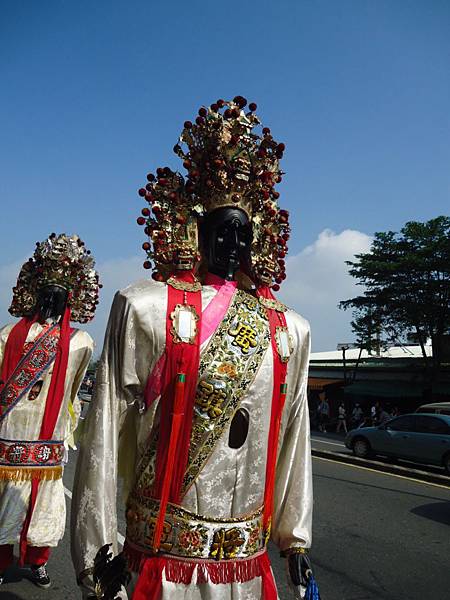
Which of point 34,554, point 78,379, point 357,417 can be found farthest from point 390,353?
point 34,554

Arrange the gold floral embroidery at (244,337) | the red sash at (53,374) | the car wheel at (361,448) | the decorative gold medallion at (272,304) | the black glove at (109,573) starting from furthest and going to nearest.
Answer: the car wheel at (361,448) < the red sash at (53,374) < the decorative gold medallion at (272,304) < the gold floral embroidery at (244,337) < the black glove at (109,573)

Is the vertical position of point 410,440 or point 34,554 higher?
point 410,440

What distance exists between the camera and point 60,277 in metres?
4.92

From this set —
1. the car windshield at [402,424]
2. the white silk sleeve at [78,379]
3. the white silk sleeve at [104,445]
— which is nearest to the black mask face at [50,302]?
the white silk sleeve at [78,379]

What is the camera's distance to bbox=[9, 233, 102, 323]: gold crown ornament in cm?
495

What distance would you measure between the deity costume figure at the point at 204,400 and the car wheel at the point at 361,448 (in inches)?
464

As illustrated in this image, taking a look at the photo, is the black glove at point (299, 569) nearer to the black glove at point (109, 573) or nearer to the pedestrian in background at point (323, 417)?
the black glove at point (109, 573)

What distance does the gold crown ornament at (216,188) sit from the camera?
2248 mm

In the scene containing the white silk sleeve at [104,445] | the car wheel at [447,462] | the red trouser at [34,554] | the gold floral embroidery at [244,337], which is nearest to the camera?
the white silk sleeve at [104,445]

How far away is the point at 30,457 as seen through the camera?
4379mm

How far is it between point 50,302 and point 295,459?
10.3 ft

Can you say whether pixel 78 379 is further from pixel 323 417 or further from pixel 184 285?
pixel 323 417

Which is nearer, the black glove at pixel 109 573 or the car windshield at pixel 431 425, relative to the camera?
the black glove at pixel 109 573

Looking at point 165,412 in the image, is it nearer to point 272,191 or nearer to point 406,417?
point 272,191
